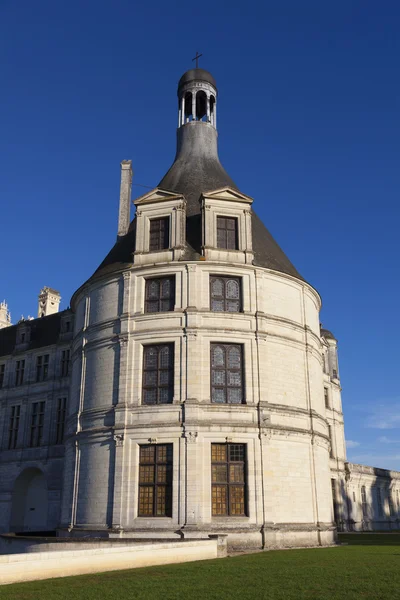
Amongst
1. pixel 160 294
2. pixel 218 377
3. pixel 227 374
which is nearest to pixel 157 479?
pixel 218 377

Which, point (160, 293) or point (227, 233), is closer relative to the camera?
point (160, 293)

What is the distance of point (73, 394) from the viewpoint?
2980 centimetres

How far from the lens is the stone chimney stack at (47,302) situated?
5801 cm

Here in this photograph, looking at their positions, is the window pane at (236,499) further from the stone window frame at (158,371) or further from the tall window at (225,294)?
the tall window at (225,294)

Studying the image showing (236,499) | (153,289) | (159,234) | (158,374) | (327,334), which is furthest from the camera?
(327,334)

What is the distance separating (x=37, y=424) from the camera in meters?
41.4

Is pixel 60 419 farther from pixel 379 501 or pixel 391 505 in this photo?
pixel 391 505

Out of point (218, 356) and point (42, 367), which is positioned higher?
point (42, 367)

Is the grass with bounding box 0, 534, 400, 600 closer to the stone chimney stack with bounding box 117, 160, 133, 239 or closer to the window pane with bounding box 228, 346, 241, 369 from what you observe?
the window pane with bounding box 228, 346, 241, 369

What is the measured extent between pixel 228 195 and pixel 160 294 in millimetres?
5880

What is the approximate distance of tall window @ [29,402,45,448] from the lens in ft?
134

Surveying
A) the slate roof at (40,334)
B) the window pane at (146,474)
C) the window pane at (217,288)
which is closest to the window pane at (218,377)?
the window pane at (217,288)

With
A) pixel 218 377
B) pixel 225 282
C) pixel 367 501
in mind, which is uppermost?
pixel 225 282

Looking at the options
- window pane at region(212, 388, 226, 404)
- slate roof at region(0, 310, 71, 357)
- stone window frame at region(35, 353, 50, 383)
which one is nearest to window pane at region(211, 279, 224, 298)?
window pane at region(212, 388, 226, 404)
